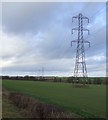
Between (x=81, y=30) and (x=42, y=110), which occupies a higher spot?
(x=81, y=30)

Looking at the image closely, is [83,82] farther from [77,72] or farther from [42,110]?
[42,110]

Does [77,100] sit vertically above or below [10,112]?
above

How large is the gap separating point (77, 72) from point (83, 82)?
2.78m

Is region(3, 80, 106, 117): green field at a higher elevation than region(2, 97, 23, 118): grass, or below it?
higher

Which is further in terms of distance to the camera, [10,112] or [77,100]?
[77,100]

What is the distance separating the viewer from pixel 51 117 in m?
16.6

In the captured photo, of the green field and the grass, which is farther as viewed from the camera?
the green field

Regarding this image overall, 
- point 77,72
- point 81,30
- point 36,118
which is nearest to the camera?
point 36,118

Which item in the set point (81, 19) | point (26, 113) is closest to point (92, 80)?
point (81, 19)

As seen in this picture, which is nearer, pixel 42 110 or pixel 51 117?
pixel 51 117

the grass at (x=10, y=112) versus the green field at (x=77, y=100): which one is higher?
the green field at (x=77, y=100)

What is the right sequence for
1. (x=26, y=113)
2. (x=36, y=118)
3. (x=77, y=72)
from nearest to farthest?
(x=36, y=118), (x=26, y=113), (x=77, y=72)

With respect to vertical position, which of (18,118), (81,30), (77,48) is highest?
(81,30)

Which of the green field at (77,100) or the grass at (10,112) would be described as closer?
the grass at (10,112)
